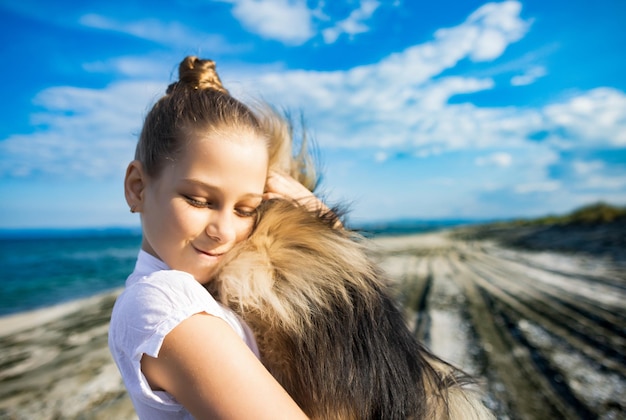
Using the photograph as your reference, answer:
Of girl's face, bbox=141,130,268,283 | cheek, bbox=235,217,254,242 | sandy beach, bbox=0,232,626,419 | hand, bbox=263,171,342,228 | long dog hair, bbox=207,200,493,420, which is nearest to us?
Answer: long dog hair, bbox=207,200,493,420

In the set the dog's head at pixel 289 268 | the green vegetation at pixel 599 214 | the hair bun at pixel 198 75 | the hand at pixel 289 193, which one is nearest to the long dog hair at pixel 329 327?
the dog's head at pixel 289 268

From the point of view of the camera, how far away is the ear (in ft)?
4.29

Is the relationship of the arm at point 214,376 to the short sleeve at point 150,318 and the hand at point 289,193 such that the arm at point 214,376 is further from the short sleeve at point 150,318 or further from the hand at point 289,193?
the hand at point 289,193

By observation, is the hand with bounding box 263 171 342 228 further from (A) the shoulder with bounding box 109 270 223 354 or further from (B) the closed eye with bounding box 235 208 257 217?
(A) the shoulder with bounding box 109 270 223 354

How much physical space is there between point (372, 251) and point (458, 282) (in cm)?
755

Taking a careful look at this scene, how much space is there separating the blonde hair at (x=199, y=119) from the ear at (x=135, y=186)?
29 millimetres

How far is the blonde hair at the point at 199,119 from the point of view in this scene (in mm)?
1216

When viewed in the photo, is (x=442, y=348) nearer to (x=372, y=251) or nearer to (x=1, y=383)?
(x=372, y=251)

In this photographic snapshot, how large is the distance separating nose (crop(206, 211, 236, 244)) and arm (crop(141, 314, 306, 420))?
31 centimetres

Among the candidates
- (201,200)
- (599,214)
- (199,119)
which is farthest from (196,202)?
(599,214)

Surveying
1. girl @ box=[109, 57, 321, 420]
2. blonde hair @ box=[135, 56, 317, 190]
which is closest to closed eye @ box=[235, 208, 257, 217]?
girl @ box=[109, 57, 321, 420]

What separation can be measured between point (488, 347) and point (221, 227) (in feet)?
13.0

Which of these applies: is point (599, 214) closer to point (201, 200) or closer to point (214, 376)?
point (201, 200)

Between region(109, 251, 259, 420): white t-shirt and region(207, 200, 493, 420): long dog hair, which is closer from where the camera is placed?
region(109, 251, 259, 420): white t-shirt
